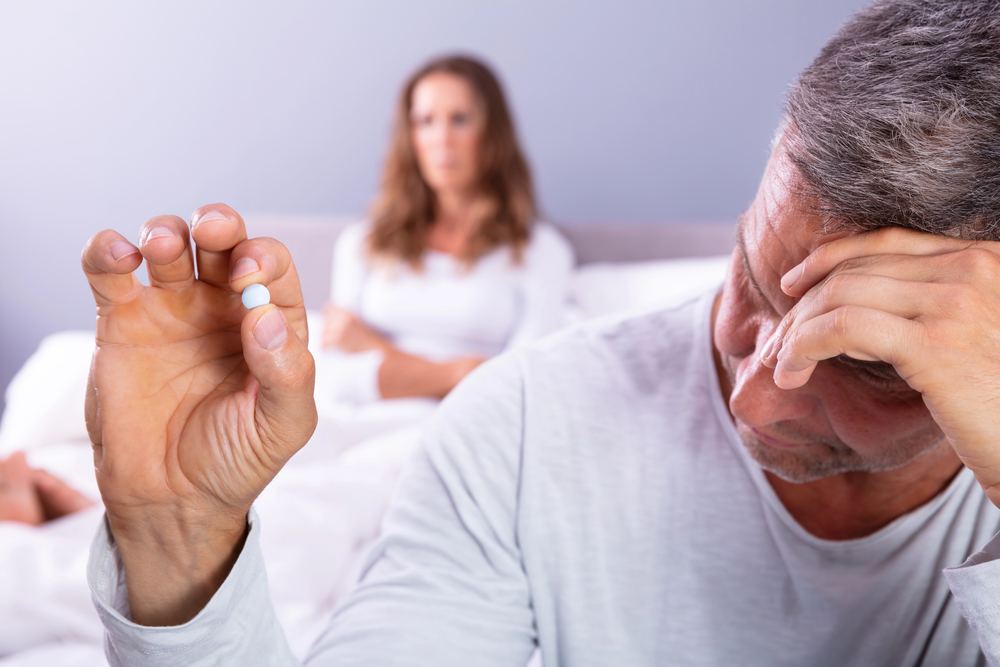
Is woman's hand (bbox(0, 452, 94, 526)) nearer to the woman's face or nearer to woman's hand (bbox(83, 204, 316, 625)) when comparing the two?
woman's hand (bbox(83, 204, 316, 625))

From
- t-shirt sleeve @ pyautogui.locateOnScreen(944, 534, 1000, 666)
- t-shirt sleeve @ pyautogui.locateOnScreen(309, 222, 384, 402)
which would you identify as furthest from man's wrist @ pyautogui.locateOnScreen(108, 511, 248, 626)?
t-shirt sleeve @ pyautogui.locateOnScreen(309, 222, 384, 402)

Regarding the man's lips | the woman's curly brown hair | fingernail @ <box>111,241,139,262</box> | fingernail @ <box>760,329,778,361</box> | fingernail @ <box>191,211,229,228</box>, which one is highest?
fingernail @ <box>191,211,229,228</box>

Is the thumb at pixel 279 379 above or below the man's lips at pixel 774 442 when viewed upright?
above

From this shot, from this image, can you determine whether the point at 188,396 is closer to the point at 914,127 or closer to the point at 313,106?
the point at 914,127

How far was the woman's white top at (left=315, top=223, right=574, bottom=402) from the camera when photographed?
2051 millimetres

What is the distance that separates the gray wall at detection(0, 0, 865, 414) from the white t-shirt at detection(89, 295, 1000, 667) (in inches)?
64.8

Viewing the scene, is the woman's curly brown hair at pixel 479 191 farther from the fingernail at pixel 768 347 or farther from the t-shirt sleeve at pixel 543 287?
the fingernail at pixel 768 347

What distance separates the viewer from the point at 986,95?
0.46 m

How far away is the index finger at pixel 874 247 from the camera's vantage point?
50cm

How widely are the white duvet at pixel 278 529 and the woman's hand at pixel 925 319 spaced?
0.29 meters

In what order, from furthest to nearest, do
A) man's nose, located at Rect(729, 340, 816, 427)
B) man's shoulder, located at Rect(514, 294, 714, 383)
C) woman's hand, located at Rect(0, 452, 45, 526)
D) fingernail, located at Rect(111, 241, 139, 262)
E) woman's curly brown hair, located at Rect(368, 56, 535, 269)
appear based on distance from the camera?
woman's curly brown hair, located at Rect(368, 56, 535, 269)
woman's hand, located at Rect(0, 452, 45, 526)
man's shoulder, located at Rect(514, 294, 714, 383)
man's nose, located at Rect(729, 340, 816, 427)
fingernail, located at Rect(111, 241, 139, 262)

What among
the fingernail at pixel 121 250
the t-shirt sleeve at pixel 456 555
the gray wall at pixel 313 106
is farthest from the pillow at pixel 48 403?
the fingernail at pixel 121 250

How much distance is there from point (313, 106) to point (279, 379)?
7.26 feet

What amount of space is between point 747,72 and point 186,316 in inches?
77.4
